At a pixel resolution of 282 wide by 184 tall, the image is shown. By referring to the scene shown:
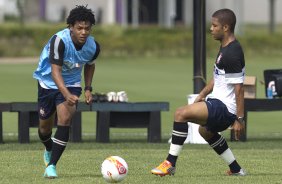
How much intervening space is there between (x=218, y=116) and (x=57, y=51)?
1.93 meters

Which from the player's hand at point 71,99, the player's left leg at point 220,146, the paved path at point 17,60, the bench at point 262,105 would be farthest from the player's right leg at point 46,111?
the paved path at point 17,60

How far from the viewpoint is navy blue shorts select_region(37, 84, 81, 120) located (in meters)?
11.8

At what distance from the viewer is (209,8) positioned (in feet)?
216

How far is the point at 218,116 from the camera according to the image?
37.4ft

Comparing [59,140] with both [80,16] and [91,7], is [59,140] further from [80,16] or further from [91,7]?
[91,7]

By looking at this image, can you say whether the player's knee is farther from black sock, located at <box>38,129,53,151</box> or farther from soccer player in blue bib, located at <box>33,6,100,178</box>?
black sock, located at <box>38,129,53,151</box>

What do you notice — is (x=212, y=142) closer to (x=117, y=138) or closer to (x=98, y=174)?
(x=98, y=174)

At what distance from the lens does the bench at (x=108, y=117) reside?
16.9m

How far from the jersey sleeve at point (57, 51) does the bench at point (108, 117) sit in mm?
5359

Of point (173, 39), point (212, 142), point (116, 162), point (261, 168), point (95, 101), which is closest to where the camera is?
point (116, 162)

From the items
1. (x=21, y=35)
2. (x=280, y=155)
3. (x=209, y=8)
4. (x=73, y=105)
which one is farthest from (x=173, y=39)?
(x=73, y=105)

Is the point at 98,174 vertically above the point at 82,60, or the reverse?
the point at 82,60

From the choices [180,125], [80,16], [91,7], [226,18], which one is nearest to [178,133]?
[180,125]

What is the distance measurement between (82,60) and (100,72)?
1006 inches
